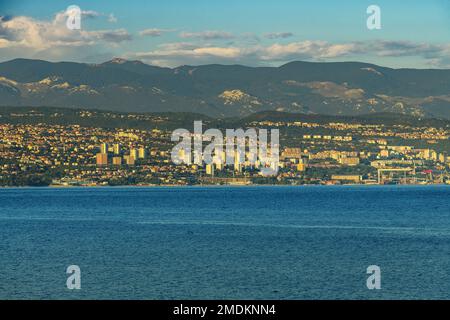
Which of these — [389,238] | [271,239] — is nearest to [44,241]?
[271,239]

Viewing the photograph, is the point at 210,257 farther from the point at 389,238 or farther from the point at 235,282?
the point at 389,238
